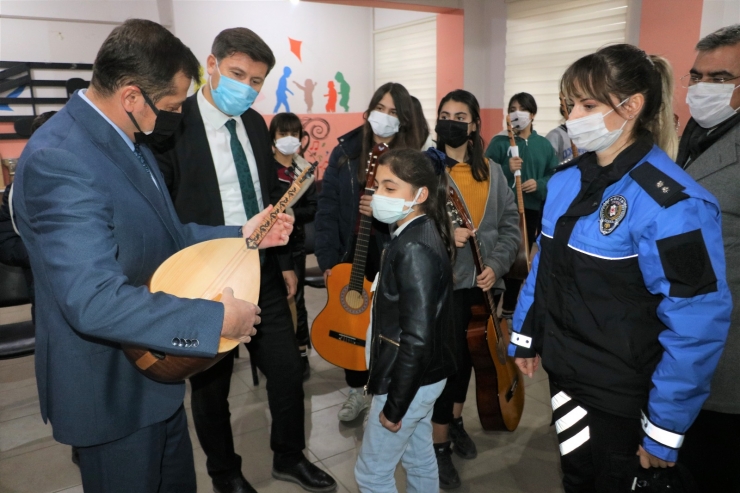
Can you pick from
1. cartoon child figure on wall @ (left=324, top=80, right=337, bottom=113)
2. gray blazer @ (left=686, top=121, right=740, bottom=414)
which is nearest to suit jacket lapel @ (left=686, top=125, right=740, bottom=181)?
gray blazer @ (left=686, top=121, right=740, bottom=414)

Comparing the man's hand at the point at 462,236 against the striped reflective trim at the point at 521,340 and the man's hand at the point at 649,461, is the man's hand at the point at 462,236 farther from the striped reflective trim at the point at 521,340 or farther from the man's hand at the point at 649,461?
the man's hand at the point at 649,461

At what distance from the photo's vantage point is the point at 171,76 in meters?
1.42

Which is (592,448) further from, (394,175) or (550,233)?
(394,175)

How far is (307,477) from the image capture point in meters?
2.42

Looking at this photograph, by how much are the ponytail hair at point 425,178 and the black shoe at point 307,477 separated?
1250 millimetres

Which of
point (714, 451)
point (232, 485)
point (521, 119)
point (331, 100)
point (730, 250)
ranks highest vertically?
point (331, 100)

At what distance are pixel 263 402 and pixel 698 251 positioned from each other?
269cm

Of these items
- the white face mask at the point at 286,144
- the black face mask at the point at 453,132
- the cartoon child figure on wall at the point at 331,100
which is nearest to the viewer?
the black face mask at the point at 453,132

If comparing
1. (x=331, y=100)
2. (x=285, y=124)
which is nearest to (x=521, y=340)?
(x=285, y=124)

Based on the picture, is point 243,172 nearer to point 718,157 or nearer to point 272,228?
point 272,228

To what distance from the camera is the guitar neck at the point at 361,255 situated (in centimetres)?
262

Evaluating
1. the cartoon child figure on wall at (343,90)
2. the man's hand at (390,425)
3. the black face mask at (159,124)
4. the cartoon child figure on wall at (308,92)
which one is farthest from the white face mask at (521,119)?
the cartoon child figure on wall at (343,90)

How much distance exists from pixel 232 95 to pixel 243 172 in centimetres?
32

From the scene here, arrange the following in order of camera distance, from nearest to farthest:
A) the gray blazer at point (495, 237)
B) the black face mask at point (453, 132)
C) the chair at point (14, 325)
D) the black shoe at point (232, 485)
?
1. the black shoe at point (232, 485)
2. the gray blazer at point (495, 237)
3. the black face mask at point (453, 132)
4. the chair at point (14, 325)
